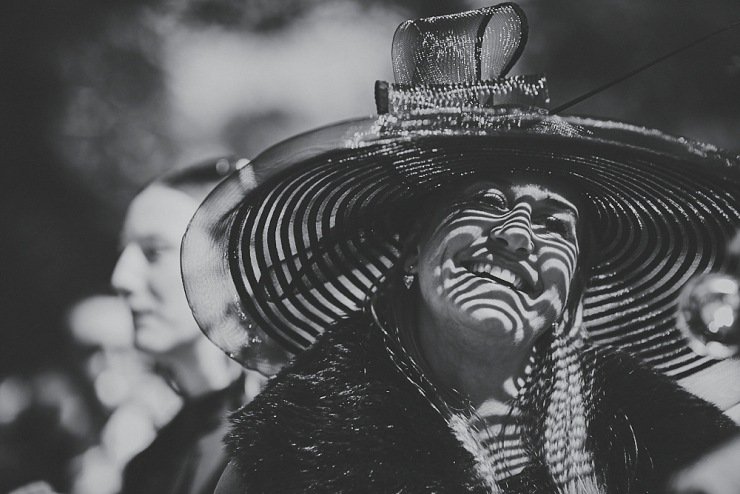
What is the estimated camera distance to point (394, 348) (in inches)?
43.1

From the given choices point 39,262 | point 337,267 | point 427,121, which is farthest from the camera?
point 39,262

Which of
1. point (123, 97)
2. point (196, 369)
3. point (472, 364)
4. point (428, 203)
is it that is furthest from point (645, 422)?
point (123, 97)

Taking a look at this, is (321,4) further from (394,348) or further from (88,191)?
(394,348)

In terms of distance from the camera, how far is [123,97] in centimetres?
180

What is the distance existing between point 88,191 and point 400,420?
119 cm

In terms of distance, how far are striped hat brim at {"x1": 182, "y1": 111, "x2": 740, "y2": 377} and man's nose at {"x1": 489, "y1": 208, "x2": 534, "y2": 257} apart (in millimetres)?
103

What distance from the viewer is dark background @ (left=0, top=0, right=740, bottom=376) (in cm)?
161

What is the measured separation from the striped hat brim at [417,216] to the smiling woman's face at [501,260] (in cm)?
6

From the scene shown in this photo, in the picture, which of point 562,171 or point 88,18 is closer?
point 562,171

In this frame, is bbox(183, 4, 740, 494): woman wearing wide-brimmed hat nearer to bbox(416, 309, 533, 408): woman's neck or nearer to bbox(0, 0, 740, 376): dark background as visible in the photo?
bbox(416, 309, 533, 408): woman's neck

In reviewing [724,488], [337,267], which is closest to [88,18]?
[337,267]

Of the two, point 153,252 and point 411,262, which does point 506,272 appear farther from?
point 153,252

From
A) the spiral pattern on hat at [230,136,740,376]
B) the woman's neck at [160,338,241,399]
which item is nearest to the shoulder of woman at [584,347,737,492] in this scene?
the spiral pattern on hat at [230,136,740,376]

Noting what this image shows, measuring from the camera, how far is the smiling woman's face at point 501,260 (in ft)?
3.40
